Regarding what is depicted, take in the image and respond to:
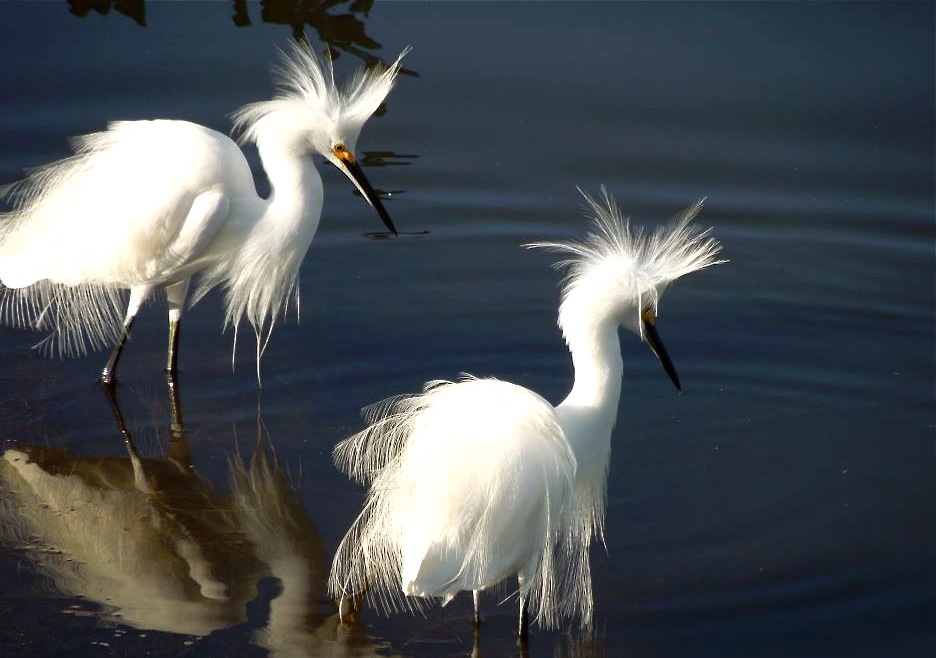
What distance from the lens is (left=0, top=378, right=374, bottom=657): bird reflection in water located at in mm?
4355

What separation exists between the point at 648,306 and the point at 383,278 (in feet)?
8.91

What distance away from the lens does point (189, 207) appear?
5.62 meters

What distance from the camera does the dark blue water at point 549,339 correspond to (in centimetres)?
452

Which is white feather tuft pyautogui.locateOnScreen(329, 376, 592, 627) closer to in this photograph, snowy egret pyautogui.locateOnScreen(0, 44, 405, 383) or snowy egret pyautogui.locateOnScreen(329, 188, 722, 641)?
snowy egret pyautogui.locateOnScreen(329, 188, 722, 641)

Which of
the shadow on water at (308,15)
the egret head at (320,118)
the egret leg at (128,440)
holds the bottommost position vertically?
the egret leg at (128,440)

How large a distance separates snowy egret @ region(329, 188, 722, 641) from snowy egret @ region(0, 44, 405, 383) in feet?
4.74

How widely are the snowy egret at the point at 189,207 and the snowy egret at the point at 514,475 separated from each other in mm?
1445

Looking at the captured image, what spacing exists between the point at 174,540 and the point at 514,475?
148 cm

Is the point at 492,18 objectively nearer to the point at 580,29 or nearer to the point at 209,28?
the point at 580,29

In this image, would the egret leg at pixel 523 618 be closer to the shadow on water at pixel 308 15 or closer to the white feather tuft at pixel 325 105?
the white feather tuft at pixel 325 105

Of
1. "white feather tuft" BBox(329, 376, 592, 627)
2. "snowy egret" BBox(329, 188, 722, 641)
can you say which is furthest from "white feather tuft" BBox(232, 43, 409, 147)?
"white feather tuft" BBox(329, 376, 592, 627)

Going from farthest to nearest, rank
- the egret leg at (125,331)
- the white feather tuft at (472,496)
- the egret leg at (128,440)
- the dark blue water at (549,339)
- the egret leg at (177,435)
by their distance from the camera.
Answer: the egret leg at (125,331) < the egret leg at (177,435) < the egret leg at (128,440) < the dark blue water at (549,339) < the white feather tuft at (472,496)

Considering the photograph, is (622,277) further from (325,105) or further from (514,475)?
(325,105)

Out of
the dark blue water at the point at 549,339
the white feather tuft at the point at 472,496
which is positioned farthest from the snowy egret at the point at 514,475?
the dark blue water at the point at 549,339
